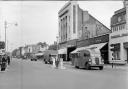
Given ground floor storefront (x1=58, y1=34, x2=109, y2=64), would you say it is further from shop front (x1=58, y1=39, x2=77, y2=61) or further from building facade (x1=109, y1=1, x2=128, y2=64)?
building facade (x1=109, y1=1, x2=128, y2=64)

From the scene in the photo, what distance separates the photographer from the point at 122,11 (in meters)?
47.1

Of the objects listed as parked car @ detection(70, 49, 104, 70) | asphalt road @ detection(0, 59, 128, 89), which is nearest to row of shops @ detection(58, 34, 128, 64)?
parked car @ detection(70, 49, 104, 70)

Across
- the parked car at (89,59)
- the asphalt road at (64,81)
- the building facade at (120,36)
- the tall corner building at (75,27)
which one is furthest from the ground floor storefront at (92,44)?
the asphalt road at (64,81)

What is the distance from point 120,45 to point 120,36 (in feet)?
4.80

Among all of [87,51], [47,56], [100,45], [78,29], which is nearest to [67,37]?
[78,29]

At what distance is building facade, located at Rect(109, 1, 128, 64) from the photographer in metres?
43.7

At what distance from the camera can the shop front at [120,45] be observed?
43344 mm

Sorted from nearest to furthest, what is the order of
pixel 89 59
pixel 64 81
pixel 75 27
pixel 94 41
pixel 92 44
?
pixel 64 81, pixel 89 59, pixel 94 41, pixel 92 44, pixel 75 27

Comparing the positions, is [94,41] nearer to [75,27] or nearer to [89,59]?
[75,27]

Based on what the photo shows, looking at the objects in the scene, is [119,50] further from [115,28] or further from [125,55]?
[115,28]

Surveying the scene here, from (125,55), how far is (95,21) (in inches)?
1378

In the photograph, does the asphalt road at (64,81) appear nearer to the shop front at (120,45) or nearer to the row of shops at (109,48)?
the row of shops at (109,48)

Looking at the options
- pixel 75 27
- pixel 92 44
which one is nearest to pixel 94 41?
pixel 92 44

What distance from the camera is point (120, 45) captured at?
45094 millimetres
